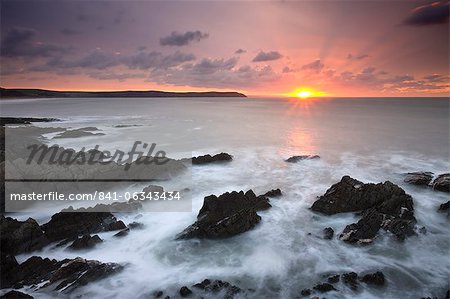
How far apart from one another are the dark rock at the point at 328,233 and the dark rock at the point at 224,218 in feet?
9.43

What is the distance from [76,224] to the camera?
1256 centimetres

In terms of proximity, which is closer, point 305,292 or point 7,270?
point 305,292

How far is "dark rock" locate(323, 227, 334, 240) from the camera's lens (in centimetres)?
1256

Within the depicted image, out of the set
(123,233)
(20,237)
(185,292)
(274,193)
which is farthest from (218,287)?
(274,193)

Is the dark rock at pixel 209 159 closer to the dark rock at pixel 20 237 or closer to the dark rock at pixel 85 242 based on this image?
the dark rock at pixel 85 242

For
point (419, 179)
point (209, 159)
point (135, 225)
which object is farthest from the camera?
point (209, 159)

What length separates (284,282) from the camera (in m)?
10.1

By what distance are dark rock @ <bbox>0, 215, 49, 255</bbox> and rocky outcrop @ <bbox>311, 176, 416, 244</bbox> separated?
11856 millimetres

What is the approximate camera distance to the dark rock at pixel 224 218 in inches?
500

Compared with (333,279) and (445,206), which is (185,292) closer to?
(333,279)

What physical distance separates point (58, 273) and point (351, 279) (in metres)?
9.22

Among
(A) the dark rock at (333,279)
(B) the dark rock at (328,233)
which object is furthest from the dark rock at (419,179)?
(A) the dark rock at (333,279)

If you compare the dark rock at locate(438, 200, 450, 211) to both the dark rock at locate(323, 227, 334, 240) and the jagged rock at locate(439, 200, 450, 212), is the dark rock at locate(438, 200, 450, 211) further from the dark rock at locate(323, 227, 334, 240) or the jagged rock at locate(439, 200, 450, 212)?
the dark rock at locate(323, 227, 334, 240)

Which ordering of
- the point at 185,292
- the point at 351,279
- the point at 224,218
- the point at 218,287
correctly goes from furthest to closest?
1. the point at 224,218
2. the point at 351,279
3. the point at 218,287
4. the point at 185,292
